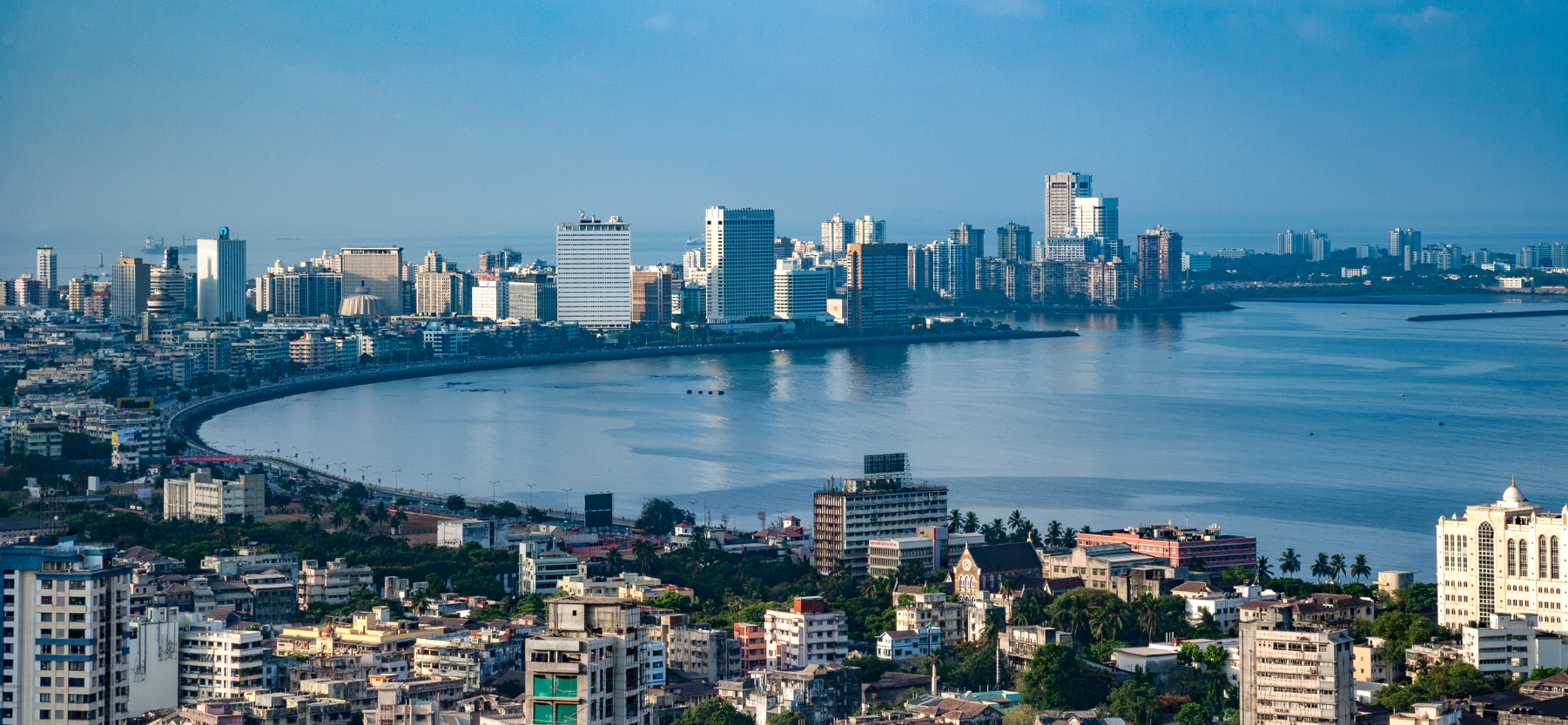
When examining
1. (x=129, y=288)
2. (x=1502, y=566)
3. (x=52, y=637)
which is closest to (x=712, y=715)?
(x=52, y=637)

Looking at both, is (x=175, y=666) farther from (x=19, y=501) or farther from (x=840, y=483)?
(x=840, y=483)

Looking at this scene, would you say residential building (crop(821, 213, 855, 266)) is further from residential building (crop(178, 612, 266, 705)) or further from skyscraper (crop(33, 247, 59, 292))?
residential building (crop(178, 612, 266, 705))

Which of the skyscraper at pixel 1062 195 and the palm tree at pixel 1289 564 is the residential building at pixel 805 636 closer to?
the palm tree at pixel 1289 564

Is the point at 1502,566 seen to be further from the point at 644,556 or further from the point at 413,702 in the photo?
the point at 413,702

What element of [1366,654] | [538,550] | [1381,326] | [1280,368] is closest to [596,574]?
[538,550]

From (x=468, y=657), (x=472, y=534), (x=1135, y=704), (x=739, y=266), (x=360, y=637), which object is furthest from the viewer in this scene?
(x=739, y=266)

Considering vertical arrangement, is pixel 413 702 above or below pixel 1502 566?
below

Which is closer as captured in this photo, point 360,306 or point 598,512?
point 598,512
